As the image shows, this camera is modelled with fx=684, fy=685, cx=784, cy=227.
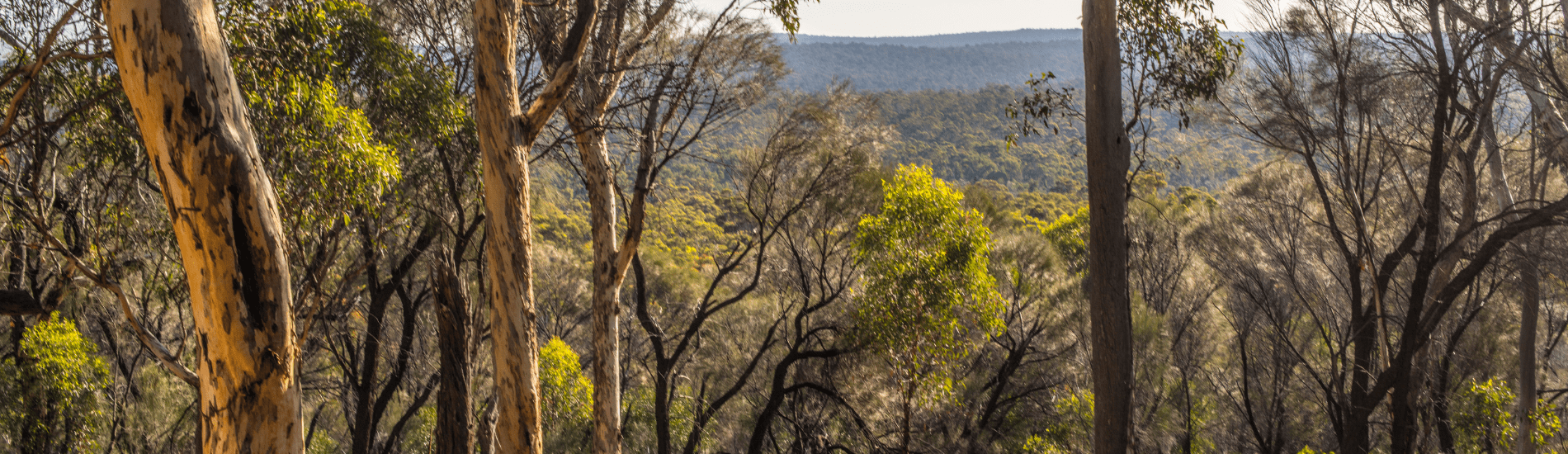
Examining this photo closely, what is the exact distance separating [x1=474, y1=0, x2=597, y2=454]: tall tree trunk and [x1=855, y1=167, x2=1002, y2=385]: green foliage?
4.10 metres

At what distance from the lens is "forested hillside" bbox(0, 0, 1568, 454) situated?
3764 mm

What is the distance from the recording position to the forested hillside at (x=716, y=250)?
148 inches

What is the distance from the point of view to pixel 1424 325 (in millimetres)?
5938

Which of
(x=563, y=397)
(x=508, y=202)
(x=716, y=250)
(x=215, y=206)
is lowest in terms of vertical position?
(x=563, y=397)

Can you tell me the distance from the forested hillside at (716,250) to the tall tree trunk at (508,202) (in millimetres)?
20

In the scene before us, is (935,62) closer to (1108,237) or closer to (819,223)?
(819,223)

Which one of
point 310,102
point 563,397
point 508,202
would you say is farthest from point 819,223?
point 310,102

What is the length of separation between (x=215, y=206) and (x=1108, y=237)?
467 cm

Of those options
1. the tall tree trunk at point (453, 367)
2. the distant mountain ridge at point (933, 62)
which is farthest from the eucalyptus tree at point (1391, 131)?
the distant mountain ridge at point (933, 62)

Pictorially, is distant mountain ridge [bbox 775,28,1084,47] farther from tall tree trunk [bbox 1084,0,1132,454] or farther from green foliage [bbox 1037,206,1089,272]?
tall tree trunk [bbox 1084,0,1132,454]

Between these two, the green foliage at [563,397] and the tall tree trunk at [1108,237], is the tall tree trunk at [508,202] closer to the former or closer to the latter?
the tall tree trunk at [1108,237]

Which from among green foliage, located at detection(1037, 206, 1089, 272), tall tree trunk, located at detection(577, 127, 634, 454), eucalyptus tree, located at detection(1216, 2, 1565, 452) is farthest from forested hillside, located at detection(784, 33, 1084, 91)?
tall tree trunk, located at detection(577, 127, 634, 454)

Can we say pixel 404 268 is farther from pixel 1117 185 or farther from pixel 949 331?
pixel 1117 185

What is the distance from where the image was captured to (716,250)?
16.0 m
